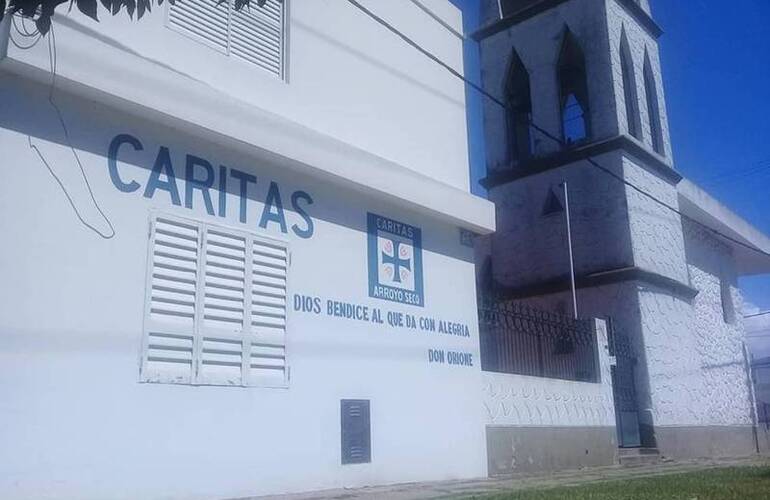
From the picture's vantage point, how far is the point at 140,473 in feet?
17.4

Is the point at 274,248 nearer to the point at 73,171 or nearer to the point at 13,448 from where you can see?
the point at 73,171

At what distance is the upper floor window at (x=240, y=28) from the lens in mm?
6660

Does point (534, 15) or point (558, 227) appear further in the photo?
point (534, 15)

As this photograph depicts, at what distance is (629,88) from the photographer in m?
14.5

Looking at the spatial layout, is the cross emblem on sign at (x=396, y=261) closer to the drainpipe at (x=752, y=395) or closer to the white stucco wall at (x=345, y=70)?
the white stucco wall at (x=345, y=70)

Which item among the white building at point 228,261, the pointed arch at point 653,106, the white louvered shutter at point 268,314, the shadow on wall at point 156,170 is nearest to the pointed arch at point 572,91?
the pointed arch at point 653,106

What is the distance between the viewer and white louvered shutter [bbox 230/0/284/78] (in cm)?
710

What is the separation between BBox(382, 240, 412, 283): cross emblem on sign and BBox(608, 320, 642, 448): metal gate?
5008 mm

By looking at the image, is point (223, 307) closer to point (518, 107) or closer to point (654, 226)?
point (654, 226)

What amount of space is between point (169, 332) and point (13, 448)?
139cm

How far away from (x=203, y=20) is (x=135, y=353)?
3183mm

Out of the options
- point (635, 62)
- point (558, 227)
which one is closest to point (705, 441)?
point (558, 227)

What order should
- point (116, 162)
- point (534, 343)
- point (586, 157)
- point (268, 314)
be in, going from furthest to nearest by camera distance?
point (586, 157) < point (534, 343) < point (268, 314) < point (116, 162)

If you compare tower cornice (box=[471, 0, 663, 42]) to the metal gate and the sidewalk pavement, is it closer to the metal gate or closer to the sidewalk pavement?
the metal gate
